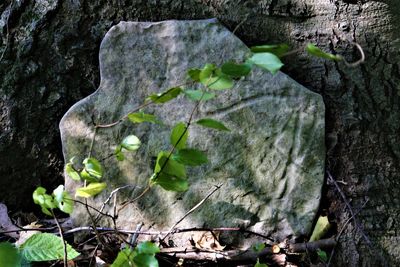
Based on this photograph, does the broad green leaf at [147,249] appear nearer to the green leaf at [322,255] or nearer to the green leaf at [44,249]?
the green leaf at [44,249]

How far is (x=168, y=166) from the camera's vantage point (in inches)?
55.4

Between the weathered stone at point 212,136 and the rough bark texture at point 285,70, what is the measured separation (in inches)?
3.5

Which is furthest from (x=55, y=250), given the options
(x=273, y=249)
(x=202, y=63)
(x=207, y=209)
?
(x=202, y=63)

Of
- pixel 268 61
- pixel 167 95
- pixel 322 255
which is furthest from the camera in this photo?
pixel 322 255

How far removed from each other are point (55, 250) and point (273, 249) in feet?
2.13

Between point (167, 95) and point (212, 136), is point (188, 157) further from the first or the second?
point (212, 136)

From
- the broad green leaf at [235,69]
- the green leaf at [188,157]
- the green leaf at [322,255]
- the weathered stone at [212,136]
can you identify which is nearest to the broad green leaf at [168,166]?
the green leaf at [188,157]

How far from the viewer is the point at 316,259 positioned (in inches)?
67.4

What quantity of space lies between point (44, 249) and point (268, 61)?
84cm

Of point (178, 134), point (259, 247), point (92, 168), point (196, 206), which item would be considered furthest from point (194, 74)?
point (259, 247)

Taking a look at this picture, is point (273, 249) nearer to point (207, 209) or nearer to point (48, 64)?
point (207, 209)

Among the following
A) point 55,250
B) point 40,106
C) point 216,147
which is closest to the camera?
point 55,250

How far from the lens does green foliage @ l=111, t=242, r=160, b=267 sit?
1321 mm

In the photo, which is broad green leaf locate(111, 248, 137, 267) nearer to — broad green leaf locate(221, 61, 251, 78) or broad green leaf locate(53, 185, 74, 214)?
broad green leaf locate(53, 185, 74, 214)
